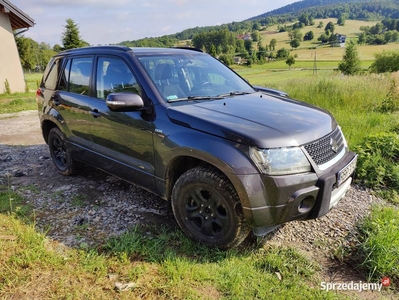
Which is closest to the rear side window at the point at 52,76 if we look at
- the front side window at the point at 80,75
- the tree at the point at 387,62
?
the front side window at the point at 80,75

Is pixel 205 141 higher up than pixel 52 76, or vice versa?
pixel 52 76

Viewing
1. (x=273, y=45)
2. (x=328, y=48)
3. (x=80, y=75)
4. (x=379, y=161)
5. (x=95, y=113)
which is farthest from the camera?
(x=273, y=45)

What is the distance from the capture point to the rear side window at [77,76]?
143 inches

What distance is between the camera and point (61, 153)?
4484 mm

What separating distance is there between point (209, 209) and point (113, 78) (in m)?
1.85

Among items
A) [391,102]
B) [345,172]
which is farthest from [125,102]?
[391,102]

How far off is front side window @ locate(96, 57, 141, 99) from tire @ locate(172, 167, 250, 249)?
3.70ft

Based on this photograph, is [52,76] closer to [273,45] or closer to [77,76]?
[77,76]

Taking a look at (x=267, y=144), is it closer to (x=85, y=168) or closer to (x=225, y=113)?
(x=225, y=113)

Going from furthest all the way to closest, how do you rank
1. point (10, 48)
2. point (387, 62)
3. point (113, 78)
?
Result: point (387, 62) < point (10, 48) < point (113, 78)

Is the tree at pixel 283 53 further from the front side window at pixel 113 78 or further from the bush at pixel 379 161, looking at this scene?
the front side window at pixel 113 78


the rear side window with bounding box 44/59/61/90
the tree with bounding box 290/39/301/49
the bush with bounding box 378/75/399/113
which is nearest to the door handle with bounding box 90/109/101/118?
the rear side window with bounding box 44/59/61/90

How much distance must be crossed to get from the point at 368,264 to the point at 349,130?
11.1 ft

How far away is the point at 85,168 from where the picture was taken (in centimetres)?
447
